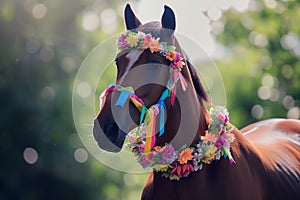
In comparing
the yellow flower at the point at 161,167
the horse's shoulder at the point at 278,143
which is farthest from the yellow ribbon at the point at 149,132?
the horse's shoulder at the point at 278,143

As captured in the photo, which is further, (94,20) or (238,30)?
(238,30)

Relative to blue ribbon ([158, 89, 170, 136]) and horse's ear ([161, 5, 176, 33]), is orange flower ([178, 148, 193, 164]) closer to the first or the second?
blue ribbon ([158, 89, 170, 136])

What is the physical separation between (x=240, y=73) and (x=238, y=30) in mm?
1798

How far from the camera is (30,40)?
15.5m

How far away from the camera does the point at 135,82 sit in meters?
4.32

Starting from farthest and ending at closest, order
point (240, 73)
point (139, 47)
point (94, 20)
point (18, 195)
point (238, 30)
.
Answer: point (238, 30) < point (240, 73) < point (94, 20) < point (18, 195) < point (139, 47)

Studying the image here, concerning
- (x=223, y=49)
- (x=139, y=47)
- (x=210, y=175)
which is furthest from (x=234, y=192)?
(x=223, y=49)

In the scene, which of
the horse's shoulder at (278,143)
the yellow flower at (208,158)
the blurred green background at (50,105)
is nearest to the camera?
the yellow flower at (208,158)

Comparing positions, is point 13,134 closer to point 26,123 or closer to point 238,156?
point 26,123

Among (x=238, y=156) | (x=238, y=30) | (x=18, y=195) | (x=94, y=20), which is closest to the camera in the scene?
(x=238, y=156)

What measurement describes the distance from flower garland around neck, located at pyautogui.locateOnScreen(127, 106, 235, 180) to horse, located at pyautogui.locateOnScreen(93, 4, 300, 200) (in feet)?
0.14

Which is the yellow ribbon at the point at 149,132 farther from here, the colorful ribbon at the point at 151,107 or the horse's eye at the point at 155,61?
the horse's eye at the point at 155,61

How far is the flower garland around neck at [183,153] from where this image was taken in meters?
4.52

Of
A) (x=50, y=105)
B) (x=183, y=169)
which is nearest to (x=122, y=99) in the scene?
A: (x=183, y=169)
